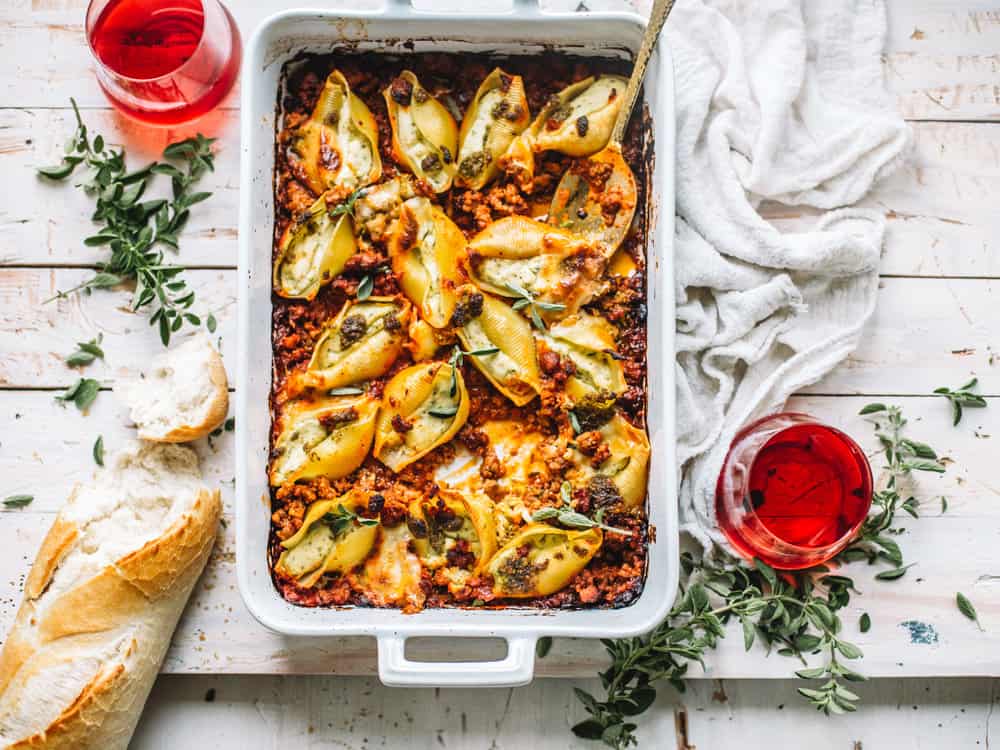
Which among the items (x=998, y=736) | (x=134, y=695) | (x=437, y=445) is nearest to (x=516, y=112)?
(x=437, y=445)

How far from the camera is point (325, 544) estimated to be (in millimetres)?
1816

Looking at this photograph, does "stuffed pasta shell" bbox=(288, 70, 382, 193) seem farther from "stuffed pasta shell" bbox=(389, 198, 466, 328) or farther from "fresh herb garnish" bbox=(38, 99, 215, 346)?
"fresh herb garnish" bbox=(38, 99, 215, 346)

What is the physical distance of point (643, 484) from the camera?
180 centimetres

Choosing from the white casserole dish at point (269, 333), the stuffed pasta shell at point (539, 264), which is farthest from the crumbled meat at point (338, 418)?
the stuffed pasta shell at point (539, 264)

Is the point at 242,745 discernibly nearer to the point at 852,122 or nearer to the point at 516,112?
the point at 516,112

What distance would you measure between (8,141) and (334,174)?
2.50 ft

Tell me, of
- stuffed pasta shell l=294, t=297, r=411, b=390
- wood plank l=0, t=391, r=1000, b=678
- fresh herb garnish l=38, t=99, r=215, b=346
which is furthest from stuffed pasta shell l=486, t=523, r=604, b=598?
fresh herb garnish l=38, t=99, r=215, b=346

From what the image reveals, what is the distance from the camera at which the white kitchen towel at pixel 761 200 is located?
193 cm

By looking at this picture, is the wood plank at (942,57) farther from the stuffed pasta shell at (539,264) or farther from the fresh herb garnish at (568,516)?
the fresh herb garnish at (568,516)

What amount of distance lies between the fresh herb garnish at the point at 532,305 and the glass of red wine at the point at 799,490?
1.56 ft

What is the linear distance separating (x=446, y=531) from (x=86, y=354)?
0.86 m

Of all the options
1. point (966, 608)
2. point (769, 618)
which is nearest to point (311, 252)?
point (769, 618)

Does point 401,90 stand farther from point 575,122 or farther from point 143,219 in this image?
point 143,219

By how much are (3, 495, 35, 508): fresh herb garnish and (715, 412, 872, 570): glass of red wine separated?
1.47m
